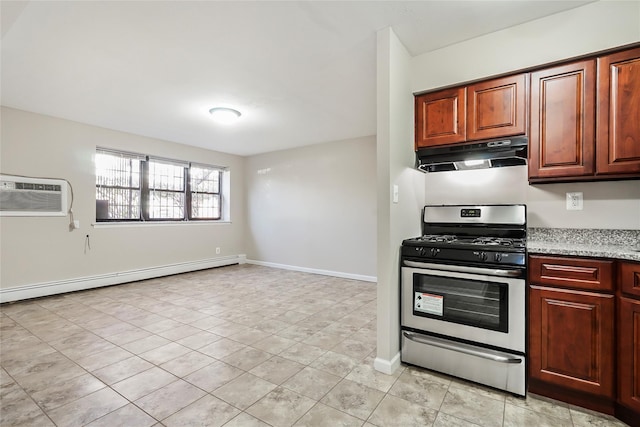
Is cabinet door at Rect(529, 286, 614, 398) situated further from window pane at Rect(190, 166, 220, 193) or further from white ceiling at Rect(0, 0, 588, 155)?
A: window pane at Rect(190, 166, 220, 193)

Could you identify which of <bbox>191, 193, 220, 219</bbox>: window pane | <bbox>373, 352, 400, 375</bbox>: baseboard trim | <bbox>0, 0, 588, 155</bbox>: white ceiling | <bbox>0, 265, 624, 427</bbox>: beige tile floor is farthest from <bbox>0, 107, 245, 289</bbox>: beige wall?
<bbox>373, 352, 400, 375</bbox>: baseboard trim

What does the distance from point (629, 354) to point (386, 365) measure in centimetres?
133

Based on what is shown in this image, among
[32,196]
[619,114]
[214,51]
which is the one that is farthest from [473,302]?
[32,196]

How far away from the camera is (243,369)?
221 cm

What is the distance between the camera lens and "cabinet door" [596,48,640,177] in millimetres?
1822

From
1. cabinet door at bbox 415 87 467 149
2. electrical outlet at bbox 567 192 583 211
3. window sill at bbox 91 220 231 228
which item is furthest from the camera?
window sill at bbox 91 220 231 228

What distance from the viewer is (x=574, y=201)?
2215mm

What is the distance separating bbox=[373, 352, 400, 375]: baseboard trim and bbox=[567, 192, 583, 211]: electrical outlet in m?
1.72

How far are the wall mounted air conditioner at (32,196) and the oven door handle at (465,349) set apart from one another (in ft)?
15.8

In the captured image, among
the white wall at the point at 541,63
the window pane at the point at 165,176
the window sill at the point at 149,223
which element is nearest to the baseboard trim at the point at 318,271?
the window sill at the point at 149,223

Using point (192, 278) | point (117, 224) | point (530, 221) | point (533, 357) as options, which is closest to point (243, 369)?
point (533, 357)

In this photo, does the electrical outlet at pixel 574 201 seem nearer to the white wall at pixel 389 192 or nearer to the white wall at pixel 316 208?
the white wall at pixel 389 192

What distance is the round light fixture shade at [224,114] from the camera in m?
3.78

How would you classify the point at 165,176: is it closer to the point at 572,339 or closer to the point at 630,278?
the point at 572,339
